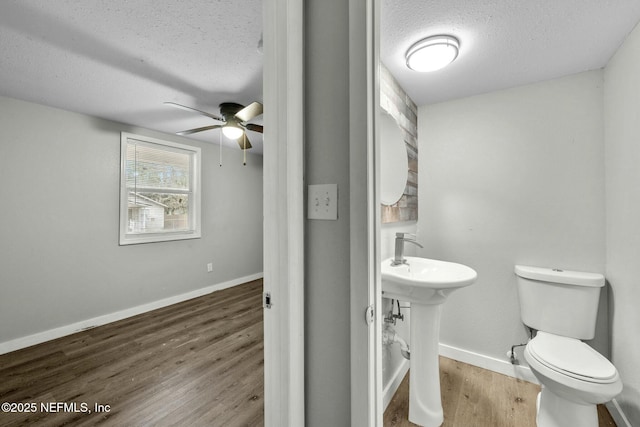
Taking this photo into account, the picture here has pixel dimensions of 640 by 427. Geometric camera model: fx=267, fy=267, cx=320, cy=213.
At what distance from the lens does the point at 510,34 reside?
1359 mm

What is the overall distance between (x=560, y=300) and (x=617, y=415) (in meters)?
0.63

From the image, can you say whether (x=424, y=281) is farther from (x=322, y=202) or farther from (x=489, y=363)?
(x=489, y=363)

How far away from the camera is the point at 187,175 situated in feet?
11.6

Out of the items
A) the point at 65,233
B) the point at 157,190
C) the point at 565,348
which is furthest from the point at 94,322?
the point at 565,348

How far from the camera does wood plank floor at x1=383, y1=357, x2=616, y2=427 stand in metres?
1.51

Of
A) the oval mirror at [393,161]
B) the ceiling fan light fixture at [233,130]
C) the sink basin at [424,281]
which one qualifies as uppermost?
the ceiling fan light fixture at [233,130]

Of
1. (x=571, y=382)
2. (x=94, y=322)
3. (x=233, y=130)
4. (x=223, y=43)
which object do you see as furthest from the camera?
(x=94, y=322)

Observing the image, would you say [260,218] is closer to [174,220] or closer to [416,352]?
[174,220]

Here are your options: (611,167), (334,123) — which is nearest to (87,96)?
(334,123)

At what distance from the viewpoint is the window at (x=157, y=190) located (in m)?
2.98

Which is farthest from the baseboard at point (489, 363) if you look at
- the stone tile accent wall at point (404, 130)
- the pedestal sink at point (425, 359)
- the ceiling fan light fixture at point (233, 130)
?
the ceiling fan light fixture at point (233, 130)

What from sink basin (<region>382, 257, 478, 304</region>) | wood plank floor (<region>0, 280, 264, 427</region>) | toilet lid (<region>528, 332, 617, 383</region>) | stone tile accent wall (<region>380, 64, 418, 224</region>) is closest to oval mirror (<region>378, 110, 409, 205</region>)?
stone tile accent wall (<region>380, 64, 418, 224</region>)

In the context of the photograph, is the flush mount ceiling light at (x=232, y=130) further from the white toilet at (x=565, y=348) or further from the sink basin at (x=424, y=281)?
the white toilet at (x=565, y=348)

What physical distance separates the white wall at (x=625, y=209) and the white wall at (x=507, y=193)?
103 mm
